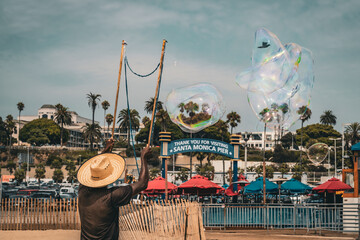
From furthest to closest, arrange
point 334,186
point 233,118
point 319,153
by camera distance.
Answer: point 233,118
point 319,153
point 334,186

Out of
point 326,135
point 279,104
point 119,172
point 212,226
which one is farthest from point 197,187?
point 326,135

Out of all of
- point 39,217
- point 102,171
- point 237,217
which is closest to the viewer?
point 102,171

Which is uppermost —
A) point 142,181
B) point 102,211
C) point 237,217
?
point 142,181

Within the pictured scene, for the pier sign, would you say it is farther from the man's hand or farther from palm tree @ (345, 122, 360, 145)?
palm tree @ (345, 122, 360, 145)

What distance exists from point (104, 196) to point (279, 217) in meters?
15.1

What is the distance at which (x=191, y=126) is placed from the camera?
24.3 metres

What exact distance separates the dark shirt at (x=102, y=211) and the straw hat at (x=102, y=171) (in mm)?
134

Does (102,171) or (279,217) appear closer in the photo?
(102,171)

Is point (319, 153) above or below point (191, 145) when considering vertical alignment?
below

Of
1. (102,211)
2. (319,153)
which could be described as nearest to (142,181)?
(102,211)

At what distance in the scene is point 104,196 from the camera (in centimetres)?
600

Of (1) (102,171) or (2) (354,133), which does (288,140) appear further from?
(1) (102,171)

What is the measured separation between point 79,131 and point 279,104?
164 m

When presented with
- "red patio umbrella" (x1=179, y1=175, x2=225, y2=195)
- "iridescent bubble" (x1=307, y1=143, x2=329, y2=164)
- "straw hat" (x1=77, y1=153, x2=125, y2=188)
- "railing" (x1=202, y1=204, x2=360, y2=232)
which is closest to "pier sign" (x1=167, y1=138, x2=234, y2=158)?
"red patio umbrella" (x1=179, y1=175, x2=225, y2=195)
